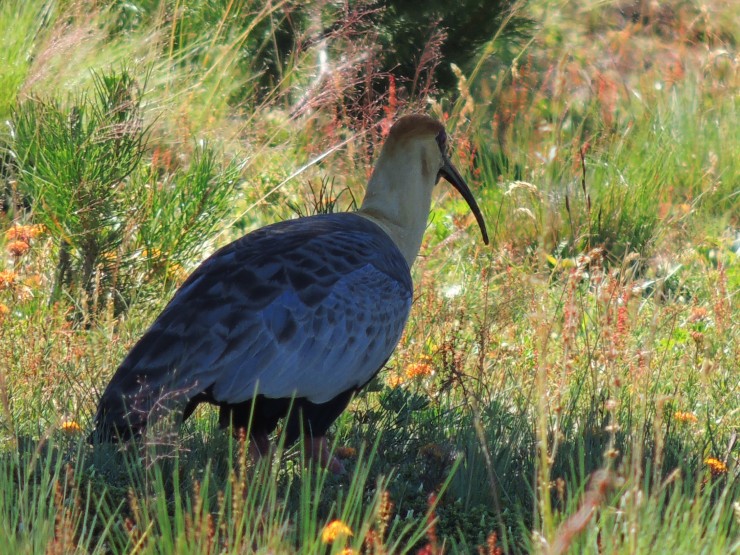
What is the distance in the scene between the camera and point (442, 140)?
4797 mm

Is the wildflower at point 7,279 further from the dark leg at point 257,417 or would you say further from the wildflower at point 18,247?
the dark leg at point 257,417

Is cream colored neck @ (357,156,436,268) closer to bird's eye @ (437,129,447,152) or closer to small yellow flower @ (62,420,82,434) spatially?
bird's eye @ (437,129,447,152)

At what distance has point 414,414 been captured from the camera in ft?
13.6

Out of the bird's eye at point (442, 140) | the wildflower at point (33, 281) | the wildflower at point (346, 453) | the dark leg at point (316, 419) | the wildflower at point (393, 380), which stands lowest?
the wildflower at point (393, 380)

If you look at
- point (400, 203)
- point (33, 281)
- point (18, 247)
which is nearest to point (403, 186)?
point (400, 203)

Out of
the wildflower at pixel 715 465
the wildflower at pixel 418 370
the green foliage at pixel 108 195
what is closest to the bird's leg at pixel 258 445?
the wildflower at pixel 418 370

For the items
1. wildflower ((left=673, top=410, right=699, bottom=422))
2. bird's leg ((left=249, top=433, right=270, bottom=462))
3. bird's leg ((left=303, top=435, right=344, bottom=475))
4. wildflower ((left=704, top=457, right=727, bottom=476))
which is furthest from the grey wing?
wildflower ((left=704, top=457, right=727, bottom=476))

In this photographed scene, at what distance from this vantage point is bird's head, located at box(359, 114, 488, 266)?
4.61m

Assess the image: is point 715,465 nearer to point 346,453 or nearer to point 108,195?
point 346,453

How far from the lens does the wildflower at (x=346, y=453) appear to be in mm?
3795

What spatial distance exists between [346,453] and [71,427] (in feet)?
2.85

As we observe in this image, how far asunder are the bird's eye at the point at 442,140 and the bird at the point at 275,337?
0.70 m

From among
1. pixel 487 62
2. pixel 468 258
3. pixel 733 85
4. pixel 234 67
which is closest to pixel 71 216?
pixel 468 258

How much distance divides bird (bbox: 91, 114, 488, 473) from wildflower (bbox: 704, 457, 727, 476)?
42.6 inches
